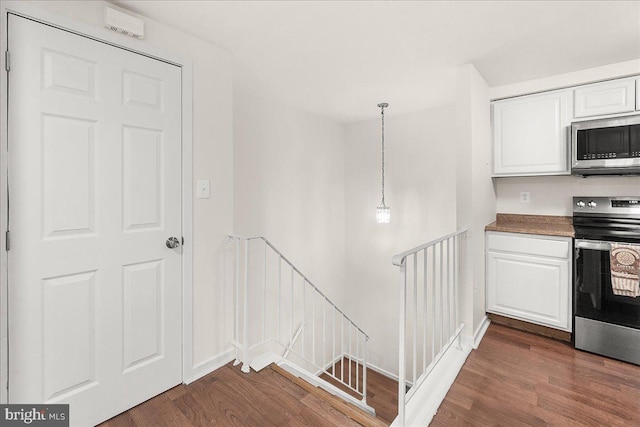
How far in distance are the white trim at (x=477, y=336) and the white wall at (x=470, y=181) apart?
0.11 ft

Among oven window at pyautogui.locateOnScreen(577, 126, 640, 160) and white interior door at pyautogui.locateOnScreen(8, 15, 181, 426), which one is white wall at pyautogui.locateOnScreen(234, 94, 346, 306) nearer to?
white interior door at pyautogui.locateOnScreen(8, 15, 181, 426)

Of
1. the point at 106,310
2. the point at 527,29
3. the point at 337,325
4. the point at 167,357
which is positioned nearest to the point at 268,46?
the point at 527,29

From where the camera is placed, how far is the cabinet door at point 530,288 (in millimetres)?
2348

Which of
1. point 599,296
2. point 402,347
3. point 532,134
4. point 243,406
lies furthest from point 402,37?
point 243,406

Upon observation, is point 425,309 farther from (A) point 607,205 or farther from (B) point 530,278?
(A) point 607,205

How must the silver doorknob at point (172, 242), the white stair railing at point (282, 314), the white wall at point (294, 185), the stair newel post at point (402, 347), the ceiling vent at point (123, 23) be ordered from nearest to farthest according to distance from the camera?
the stair newel post at point (402, 347) → the ceiling vent at point (123, 23) → the silver doorknob at point (172, 242) → the white stair railing at point (282, 314) → the white wall at point (294, 185)

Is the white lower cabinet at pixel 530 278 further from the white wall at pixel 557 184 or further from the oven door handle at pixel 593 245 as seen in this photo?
the white wall at pixel 557 184

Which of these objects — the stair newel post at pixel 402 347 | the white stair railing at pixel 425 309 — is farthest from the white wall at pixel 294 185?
the stair newel post at pixel 402 347

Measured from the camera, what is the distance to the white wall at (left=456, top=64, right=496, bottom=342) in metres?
2.32

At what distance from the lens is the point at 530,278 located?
2475 mm

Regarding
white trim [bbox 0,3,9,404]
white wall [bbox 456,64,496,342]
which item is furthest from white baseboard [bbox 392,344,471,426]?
white trim [bbox 0,3,9,404]

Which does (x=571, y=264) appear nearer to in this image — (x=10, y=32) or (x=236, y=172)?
(x=236, y=172)

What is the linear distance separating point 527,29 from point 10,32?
272 cm

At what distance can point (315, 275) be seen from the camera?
3.96 m
